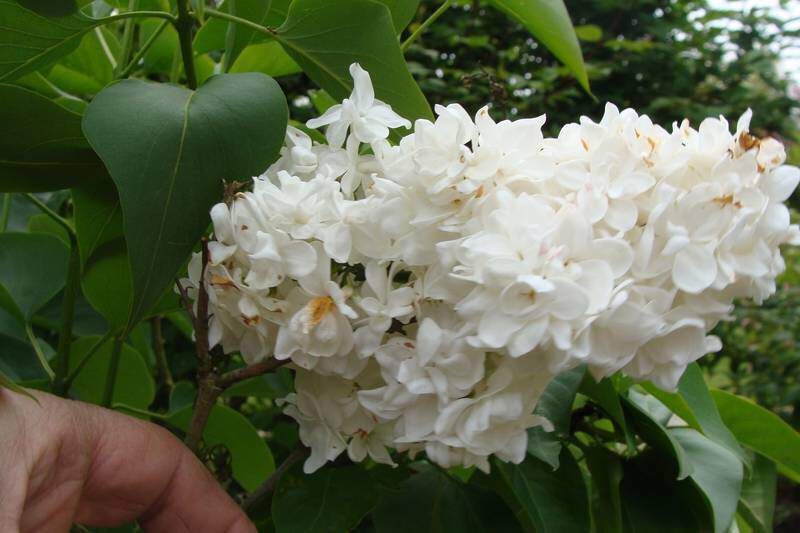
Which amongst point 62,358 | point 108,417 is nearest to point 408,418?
point 108,417

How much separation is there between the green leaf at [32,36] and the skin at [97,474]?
20 cm

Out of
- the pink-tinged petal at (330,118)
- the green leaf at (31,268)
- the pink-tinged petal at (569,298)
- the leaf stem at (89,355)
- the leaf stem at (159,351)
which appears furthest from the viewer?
the leaf stem at (159,351)

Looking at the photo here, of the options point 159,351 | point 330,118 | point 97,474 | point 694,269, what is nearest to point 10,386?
point 97,474

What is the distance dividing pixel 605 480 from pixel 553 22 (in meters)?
0.30

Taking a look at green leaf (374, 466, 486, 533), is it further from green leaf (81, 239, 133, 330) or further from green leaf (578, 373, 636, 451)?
green leaf (81, 239, 133, 330)

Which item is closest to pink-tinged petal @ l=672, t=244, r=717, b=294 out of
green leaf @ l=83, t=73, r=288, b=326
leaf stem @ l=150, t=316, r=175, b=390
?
green leaf @ l=83, t=73, r=288, b=326

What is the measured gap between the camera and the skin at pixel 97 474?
1.37ft

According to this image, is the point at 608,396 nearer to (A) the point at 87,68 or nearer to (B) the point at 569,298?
(B) the point at 569,298

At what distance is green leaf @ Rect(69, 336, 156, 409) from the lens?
704 millimetres

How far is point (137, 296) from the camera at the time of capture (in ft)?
1.41

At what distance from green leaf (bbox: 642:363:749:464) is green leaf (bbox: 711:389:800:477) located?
0.06 m

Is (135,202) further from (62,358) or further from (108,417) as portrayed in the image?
(62,358)

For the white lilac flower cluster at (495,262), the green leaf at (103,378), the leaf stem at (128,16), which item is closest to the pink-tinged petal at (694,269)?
the white lilac flower cluster at (495,262)

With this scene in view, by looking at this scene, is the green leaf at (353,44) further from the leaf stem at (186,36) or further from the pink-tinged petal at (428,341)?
the pink-tinged petal at (428,341)
